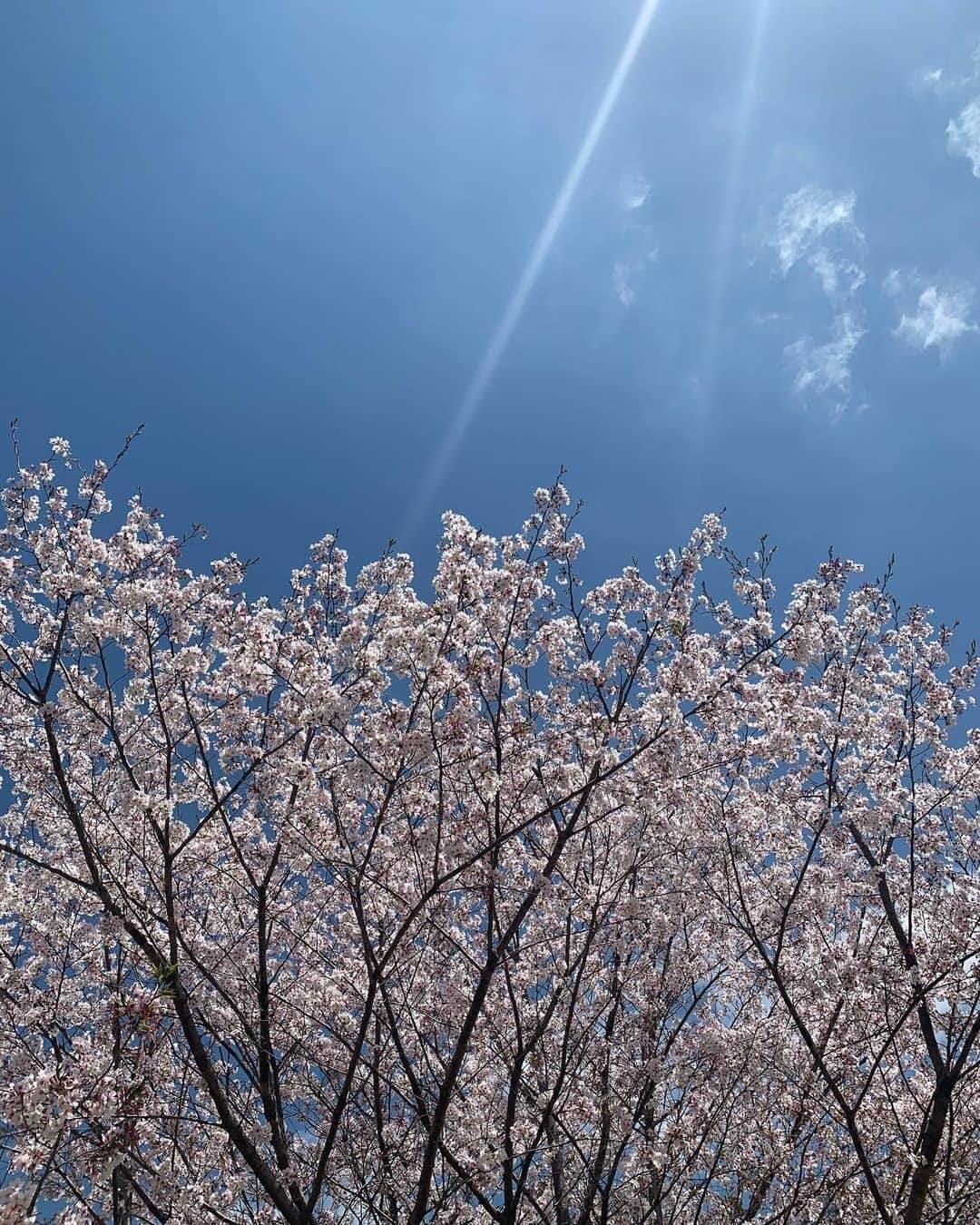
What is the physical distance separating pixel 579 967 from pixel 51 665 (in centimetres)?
625

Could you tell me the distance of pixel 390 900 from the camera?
31.2ft

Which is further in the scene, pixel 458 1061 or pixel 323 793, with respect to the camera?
pixel 323 793

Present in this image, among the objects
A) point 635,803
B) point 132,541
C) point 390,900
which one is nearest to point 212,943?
point 390,900

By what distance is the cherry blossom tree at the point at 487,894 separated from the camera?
7422 millimetres

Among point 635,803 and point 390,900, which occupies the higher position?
point 635,803

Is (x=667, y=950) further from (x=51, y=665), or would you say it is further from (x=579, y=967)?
(x=51, y=665)

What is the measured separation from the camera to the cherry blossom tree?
24.3 ft

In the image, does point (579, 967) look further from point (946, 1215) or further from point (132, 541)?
point (132, 541)

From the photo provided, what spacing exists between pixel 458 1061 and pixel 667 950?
5.22m

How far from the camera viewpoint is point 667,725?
779 cm

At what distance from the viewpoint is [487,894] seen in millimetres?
7672

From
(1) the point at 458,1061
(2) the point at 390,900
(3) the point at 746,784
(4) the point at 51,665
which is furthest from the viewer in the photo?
(3) the point at 746,784

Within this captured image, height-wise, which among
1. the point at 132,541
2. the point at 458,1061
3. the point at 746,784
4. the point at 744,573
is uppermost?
the point at 744,573

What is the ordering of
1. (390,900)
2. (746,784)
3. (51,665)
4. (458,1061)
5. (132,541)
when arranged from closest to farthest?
(458,1061) → (51,665) → (132,541) → (390,900) → (746,784)
